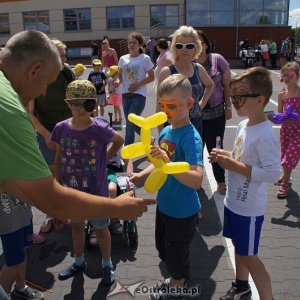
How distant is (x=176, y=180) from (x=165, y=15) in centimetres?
2747

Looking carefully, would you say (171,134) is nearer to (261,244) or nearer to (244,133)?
(244,133)

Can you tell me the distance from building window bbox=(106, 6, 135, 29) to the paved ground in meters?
26.7

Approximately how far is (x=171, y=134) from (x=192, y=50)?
57.7 inches

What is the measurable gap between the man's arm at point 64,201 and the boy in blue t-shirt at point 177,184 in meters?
0.48

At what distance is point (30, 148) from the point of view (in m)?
1.55

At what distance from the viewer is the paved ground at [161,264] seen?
2932 mm

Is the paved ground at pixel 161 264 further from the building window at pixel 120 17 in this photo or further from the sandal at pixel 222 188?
the building window at pixel 120 17

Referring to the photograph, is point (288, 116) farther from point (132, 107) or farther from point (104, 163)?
point (132, 107)

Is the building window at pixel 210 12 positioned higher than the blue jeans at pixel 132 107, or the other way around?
the building window at pixel 210 12

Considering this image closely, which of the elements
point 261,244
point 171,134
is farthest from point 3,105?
point 261,244

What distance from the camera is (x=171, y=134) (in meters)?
2.54

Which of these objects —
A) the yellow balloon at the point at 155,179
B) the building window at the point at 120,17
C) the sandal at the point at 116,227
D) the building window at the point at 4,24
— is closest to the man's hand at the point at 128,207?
the yellow balloon at the point at 155,179

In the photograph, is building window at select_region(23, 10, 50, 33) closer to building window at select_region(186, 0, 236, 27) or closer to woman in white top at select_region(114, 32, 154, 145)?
building window at select_region(186, 0, 236, 27)

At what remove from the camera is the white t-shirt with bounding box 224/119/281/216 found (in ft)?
7.58
